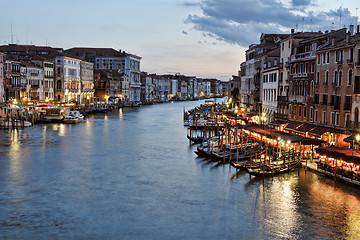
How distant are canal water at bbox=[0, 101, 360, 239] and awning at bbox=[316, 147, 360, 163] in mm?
1095

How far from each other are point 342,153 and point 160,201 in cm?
747

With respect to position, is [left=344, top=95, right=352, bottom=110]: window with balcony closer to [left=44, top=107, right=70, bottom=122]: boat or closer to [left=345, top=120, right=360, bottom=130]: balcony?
[left=345, top=120, right=360, bottom=130]: balcony

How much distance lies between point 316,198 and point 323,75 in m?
10.7

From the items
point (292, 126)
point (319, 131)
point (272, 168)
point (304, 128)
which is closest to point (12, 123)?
point (292, 126)

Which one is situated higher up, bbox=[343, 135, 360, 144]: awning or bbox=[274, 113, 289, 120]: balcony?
bbox=[274, 113, 289, 120]: balcony

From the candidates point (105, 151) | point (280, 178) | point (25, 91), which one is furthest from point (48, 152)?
point (25, 91)

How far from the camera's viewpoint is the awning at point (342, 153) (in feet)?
58.4

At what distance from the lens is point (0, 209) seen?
16.0 m

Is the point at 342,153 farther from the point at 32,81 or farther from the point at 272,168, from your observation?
the point at 32,81

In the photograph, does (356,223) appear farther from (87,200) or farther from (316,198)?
(87,200)

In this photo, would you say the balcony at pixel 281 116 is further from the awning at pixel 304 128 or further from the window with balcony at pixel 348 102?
the window with balcony at pixel 348 102

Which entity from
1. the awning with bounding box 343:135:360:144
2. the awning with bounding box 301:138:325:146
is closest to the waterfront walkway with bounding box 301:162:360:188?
the awning with bounding box 301:138:325:146

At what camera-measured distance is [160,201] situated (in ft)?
56.3

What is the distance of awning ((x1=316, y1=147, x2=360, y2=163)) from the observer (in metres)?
17.8
